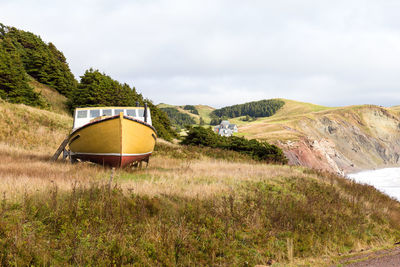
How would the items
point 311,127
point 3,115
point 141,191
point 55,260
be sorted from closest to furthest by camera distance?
point 55,260, point 141,191, point 3,115, point 311,127

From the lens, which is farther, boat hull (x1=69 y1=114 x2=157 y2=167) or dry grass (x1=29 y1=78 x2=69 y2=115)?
dry grass (x1=29 y1=78 x2=69 y2=115)

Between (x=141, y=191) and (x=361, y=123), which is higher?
(x=361, y=123)

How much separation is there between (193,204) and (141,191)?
1681 millimetres

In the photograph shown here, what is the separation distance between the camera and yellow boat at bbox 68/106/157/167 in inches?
401

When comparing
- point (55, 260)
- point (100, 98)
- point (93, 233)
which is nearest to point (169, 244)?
point (93, 233)

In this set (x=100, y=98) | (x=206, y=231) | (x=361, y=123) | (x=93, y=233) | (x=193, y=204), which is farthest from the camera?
(x=361, y=123)

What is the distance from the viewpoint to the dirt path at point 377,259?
5277 mm

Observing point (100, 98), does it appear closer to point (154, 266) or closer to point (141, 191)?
point (141, 191)

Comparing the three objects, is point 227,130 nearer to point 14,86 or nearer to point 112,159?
point 14,86

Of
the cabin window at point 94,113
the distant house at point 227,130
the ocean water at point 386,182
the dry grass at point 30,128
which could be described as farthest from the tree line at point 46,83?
the distant house at point 227,130

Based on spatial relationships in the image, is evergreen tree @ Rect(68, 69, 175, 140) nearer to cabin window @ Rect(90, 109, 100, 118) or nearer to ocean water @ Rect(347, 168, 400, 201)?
cabin window @ Rect(90, 109, 100, 118)

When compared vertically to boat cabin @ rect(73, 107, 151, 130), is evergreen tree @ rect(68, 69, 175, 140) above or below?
above

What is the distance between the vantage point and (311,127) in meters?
95.4

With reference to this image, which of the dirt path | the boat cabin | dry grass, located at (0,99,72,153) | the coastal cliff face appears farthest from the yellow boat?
the coastal cliff face
